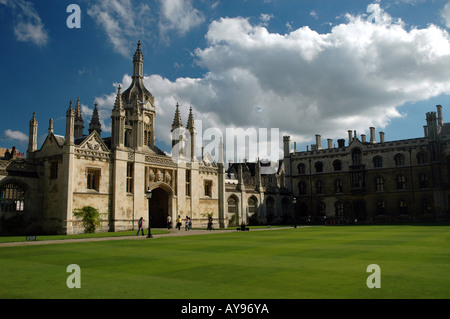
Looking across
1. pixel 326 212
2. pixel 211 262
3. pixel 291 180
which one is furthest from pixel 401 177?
pixel 211 262

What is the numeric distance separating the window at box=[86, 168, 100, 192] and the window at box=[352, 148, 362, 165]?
41.0 metres

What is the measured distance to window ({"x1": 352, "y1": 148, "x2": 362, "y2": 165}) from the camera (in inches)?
2315

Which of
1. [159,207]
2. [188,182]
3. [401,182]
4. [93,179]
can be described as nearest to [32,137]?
[93,179]

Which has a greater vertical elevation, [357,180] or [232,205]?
[357,180]

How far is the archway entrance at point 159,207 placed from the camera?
3912 centimetres

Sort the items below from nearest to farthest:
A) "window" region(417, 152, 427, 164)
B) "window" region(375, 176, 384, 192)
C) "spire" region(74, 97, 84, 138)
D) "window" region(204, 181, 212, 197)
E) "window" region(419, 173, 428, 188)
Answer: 1. "spire" region(74, 97, 84, 138)
2. "window" region(204, 181, 212, 197)
3. "window" region(419, 173, 428, 188)
4. "window" region(417, 152, 427, 164)
5. "window" region(375, 176, 384, 192)

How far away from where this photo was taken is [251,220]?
5028cm

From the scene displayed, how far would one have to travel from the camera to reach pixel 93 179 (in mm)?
31688

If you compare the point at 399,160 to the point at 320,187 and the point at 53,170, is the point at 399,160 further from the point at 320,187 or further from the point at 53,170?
the point at 53,170

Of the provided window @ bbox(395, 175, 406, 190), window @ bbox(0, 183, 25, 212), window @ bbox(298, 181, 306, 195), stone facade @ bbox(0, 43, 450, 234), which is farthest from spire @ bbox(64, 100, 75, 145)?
window @ bbox(395, 175, 406, 190)

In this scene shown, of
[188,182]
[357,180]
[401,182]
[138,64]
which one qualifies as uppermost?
[138,64]

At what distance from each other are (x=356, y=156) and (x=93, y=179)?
41.5m

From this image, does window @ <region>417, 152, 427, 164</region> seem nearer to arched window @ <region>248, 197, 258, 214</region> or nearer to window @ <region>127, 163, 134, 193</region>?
arched window @ <region>248, 197, 258, 214</region>
